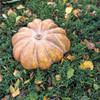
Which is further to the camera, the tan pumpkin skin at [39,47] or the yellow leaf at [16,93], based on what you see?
the yellow leaf at [16,93]

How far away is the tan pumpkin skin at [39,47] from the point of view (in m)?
1.93

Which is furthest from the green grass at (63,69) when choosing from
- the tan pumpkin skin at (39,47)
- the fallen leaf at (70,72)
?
the tan pumpkin skin at (39,47)

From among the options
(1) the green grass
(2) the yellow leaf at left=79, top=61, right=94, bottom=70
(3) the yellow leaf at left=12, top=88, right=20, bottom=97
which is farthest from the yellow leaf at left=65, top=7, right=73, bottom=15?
(3) the yellow leaf at left=12, top=88, right=20, bottom=97

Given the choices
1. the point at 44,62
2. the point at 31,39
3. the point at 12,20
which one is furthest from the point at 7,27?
the point at 44,62

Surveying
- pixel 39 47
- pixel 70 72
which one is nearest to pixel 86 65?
pixel 70 72

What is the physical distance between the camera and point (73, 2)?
118 inches

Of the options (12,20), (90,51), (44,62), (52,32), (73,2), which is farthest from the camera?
(73,2)

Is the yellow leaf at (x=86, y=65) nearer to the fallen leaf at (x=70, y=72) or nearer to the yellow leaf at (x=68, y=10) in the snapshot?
the fallen leaf at (x=70, y=72)

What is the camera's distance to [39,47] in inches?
75.5

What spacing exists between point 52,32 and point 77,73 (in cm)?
82

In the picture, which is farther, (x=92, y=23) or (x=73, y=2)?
(x=73, y=2)

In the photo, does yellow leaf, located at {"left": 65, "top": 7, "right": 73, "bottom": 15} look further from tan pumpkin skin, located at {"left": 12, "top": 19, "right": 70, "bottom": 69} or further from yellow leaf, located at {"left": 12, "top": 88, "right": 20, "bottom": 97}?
yellow leaf, located at {"left": 12, "top": 88, "right": 20, "bottom": 97}

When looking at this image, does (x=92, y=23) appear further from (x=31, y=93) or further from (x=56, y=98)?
(x=31, y=93)

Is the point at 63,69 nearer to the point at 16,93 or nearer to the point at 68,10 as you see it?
the point at 16,93
